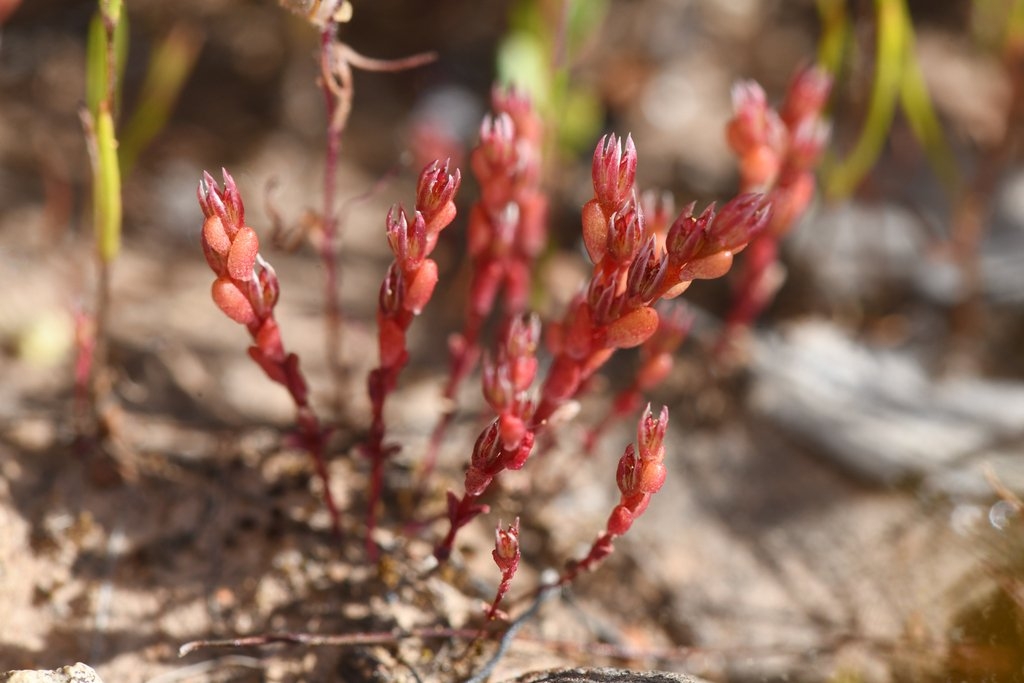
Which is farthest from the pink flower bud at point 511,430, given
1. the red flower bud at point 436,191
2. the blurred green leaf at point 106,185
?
the blurred green leaf at point 106,185

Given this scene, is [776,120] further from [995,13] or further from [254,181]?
[254,181]

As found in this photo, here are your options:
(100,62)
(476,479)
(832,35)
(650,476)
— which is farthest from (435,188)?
(832,35)

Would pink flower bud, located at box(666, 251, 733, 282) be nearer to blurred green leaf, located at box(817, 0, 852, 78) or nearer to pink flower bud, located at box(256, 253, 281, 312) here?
pink flower bud, located at box(256, 253, 281, 312)

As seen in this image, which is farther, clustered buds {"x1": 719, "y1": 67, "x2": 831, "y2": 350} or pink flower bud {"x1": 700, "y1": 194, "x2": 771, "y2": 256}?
clustered buds {"x1": 719, "y1": 67, "x2": 831, "y2": 350}

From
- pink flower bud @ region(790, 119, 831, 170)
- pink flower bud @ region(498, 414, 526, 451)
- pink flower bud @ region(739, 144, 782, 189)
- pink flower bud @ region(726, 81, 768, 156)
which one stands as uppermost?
pink flower bud @ region(790, 119, 831, 170)

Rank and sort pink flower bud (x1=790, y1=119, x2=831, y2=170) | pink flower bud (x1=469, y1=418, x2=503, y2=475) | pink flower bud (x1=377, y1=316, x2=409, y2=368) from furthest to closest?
1. pink flower bud (x1=790, y1=119, x2=831, y2=170)
2. pink flower bud (x1=377, y1=316, x2=409, y2=368)
3. pink flower bud (x1=469, y1=418, x2=503, y2=475)

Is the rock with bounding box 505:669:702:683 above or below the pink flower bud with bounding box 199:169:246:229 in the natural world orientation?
below

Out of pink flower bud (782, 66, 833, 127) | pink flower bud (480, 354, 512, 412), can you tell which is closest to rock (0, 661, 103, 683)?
pink flower bud (480, 354, 512, 412)

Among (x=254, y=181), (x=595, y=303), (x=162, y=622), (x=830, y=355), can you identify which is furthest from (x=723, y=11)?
(x=162, y=622)
